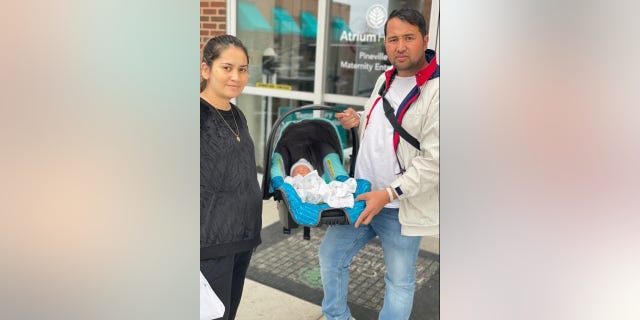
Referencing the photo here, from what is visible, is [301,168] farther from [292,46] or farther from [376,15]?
[376,15]

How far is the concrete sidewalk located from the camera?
1.29m

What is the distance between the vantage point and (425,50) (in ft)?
4.33

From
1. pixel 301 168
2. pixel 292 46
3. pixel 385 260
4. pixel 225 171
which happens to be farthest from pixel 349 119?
pixel 292 46

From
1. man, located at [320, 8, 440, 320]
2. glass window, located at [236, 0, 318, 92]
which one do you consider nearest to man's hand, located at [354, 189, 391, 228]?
man, located at [320, 8, 440, 320]

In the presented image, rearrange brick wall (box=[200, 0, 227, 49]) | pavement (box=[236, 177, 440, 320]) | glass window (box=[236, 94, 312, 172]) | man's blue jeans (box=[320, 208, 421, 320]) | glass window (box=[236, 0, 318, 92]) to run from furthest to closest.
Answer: glass window (box=[236, 0, 318, 92])
man's blue jeans (box=[320, 208, 421, 320])
glass window (box=[236, 94, 312, 172])
pavement (box=[236, 177, 440, 320])
brick wall (box=[200, 0, 227, 49])

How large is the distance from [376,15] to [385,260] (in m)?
2.15

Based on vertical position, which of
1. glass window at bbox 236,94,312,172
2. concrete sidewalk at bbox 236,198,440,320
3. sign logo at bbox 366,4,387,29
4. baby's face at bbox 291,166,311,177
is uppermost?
sign logo at bbox 366,4,387,29

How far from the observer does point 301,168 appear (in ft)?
5.00

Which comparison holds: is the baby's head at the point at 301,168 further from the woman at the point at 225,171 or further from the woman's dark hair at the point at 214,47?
the woman's dark hair at the point at 214,47

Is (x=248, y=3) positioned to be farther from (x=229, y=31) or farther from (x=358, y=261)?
(x=358, y=261)

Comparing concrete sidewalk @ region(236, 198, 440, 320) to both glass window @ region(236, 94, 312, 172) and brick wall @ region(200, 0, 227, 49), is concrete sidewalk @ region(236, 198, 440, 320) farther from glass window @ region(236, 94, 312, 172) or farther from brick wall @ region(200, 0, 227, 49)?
brick wall @ region(200, 0, 227, 49)

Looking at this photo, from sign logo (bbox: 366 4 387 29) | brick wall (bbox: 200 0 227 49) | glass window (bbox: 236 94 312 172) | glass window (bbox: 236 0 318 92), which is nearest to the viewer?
brick wall (bbox: 200 0 227 49)

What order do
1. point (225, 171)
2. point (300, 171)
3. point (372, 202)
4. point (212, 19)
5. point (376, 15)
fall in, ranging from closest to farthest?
point (212, 19) → point (225, 171) → point (372, 202) → point (300, 171) → point (376, 15)
